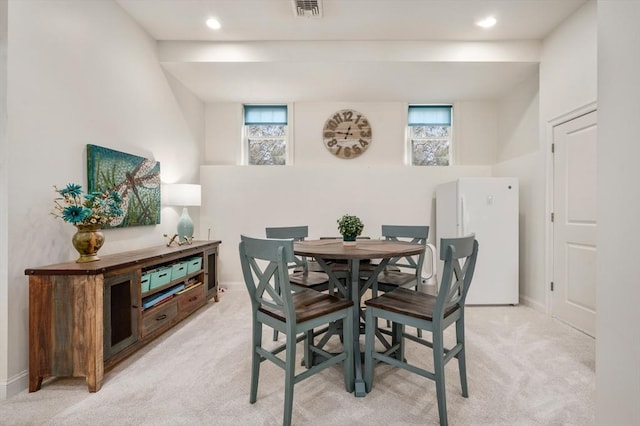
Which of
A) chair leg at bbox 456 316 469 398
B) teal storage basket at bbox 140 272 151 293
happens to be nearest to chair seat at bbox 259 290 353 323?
chair leg at bbox 456 316 469 398

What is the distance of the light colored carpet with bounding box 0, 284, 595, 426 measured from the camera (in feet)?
4.96

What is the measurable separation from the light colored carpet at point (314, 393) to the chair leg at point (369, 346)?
9cm

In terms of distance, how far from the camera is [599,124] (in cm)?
100

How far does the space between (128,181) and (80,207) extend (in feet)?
2.72

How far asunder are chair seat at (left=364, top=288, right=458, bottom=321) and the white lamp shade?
2.51 m

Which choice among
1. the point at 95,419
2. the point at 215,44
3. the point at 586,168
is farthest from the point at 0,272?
the point at 586,168

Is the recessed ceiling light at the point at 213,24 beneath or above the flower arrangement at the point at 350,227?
above

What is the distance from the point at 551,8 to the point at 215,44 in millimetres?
3343

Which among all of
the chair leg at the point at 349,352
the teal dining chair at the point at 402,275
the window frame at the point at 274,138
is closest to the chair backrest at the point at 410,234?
the teal dining chair at the point at 402,275

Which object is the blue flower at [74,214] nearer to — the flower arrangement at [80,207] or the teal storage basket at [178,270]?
the flower arrangement at [80,207]

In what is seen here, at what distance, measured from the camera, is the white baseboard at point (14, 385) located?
1661mm

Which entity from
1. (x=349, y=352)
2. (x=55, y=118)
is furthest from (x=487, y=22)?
(x=55, y=118)

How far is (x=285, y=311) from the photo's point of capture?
4.69 ft

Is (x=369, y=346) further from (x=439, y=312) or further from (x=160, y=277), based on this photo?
(x=160, y=277)
